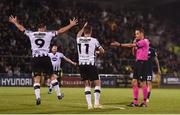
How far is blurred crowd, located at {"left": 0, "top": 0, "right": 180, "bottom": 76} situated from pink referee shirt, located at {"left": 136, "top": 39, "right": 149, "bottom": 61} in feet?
64.1

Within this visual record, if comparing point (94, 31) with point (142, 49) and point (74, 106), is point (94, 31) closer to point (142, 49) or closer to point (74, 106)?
point (142, 49)

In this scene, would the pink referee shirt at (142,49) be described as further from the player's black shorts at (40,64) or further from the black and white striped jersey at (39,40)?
the player's black shorts at (40,64)

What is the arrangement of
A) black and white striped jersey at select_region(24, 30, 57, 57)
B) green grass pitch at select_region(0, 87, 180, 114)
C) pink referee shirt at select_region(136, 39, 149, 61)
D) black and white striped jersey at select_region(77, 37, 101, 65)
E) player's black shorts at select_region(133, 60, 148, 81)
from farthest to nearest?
player's black shorts at select_region(133, 60, 148, 81), pink referee shirt at select_region(136, 39, 149, 61), black and white striped jersey at select_region(24, 30, 57, 57), black and white striped jersey at select_region(77, 37, 101, 65), green grass pitch at select_region(0, 87, 180, 114)

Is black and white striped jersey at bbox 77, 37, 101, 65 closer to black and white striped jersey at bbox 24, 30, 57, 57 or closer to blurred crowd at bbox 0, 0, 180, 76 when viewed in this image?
black and white striped jersey at bbox 24, 30, 57, 57

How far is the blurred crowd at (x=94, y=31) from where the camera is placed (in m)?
36.7

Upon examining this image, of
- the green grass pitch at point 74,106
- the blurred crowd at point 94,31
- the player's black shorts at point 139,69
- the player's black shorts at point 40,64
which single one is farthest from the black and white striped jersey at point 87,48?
the blurred crowd at point 94,31

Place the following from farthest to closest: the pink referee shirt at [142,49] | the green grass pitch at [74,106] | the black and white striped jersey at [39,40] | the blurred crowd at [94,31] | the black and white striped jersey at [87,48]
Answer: the blurred crowd at [94,31] → the pink referee shirt at [142,49] → the black and white striped jersey at [39,40] → the black and white striped jersey at [87,48] → the green grass pitch at [74,106]

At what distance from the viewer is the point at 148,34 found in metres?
47.6

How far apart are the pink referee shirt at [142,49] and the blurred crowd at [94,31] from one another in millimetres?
19544

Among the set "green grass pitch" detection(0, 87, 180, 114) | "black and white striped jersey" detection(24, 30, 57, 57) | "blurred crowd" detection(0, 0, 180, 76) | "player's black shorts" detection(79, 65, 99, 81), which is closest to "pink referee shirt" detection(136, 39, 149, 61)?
"green grass pitch" detection(0, 87, 180, 114)

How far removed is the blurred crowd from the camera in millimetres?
36719

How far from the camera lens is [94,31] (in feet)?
140

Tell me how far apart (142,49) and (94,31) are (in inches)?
1008

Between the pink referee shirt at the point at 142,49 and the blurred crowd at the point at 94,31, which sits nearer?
the pink referee shirt at the point at 142,49
